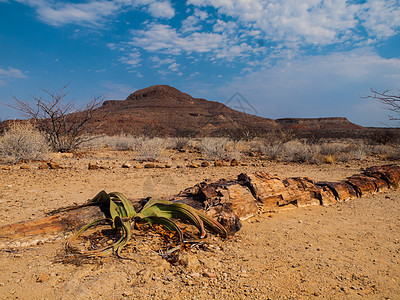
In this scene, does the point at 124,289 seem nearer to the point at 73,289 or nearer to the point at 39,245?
the point at 73,289

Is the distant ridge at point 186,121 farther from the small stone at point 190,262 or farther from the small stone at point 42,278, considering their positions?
the small stone at point 42,278

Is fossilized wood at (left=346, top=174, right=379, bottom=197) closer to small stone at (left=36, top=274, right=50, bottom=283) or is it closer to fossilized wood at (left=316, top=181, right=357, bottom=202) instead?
fossilized wood at (left=316, top=181, right=357, bottom=202)

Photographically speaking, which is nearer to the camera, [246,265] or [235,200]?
[246,265]

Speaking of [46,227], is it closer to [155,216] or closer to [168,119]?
[155,216]

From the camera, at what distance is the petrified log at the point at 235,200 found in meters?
2.72

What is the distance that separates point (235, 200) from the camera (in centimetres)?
349

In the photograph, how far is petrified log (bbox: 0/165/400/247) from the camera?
2.72 m

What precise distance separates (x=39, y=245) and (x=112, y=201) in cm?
80

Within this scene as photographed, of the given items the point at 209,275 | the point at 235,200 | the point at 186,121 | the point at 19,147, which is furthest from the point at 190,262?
the point at 186,121

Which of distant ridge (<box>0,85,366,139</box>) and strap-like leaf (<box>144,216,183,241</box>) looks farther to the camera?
distant ridge (<box>0,85,366,139</box>)

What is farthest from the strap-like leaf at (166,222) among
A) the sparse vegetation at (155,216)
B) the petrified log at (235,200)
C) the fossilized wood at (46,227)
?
the fossilized wood at (46,227)

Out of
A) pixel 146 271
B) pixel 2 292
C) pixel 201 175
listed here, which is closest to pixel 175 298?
pixel 146 271

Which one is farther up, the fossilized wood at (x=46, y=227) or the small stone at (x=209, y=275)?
the fossilized wood at (x=46, y=227)

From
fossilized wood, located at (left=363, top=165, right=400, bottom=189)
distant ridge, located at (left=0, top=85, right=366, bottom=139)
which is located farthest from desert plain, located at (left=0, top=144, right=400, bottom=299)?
distant ridge, located at (left=0, top=85, right=366, bottom=139)
